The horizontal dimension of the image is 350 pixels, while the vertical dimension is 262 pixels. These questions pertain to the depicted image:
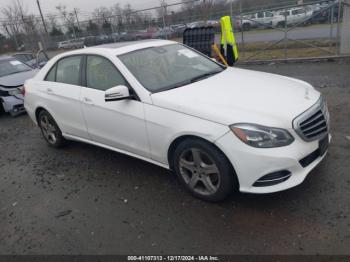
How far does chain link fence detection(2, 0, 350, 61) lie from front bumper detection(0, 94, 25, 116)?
6.00 m

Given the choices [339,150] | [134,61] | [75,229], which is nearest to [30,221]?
[75,229]

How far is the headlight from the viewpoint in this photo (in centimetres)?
290

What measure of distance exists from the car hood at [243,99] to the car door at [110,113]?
0.39 meters

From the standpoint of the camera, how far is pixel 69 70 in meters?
4.68

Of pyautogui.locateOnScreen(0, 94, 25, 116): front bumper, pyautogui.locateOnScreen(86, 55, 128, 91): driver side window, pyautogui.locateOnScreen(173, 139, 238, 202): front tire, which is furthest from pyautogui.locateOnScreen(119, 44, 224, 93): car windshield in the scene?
pyautogui.locateOnScreen(0, 94, 25, 116): front bumper

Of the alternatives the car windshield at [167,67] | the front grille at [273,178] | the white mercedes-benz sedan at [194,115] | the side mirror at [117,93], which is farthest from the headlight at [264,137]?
the side mirror at [117,93]

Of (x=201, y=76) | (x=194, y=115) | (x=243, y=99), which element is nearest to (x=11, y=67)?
(x=201, y=76)

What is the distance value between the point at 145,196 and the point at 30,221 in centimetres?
130

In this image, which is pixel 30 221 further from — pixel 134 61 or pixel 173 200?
pixel 134 61

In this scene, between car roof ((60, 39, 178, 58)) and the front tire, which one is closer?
the front tire

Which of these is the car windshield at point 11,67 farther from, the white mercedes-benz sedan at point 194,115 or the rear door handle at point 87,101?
the rear door handle at point 87,101

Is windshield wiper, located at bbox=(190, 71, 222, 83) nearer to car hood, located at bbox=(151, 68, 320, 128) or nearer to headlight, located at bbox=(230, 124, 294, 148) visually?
car hood, located at bbox=(151, 68, 320, 128)

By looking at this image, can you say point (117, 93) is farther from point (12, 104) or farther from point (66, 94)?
point (12, 104)

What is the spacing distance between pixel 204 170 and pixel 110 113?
141cm
